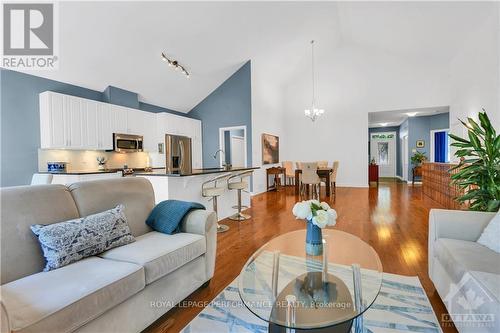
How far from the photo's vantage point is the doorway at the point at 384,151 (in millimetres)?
11477

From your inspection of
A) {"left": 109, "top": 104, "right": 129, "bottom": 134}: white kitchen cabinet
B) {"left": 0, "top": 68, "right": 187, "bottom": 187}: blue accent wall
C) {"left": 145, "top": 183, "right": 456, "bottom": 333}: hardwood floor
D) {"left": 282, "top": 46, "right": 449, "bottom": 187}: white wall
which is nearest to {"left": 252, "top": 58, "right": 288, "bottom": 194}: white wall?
{"left": 282, "top": 46, "right": 449, "bottom": 187}: white wall

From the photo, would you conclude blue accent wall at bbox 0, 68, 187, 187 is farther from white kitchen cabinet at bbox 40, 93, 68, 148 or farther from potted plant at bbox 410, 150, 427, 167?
potted plant at bbox 410, 150, 427, 167

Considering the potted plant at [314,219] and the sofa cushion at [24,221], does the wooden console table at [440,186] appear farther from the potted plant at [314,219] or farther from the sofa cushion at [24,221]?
the sofa cushion at [24,221]

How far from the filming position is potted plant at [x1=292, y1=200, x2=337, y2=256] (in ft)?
5.20

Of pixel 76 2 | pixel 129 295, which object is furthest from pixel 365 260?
pixel 76 2

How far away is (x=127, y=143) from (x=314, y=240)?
17.6 feet

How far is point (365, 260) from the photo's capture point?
1.71 metres

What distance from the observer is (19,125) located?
13.7ft

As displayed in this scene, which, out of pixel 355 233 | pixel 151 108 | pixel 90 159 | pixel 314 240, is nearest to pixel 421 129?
pixel 355 233

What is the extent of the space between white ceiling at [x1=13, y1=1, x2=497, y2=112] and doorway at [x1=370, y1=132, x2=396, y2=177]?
520cm

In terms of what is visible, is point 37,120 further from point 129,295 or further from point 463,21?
point 463,21

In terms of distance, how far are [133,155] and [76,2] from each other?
344 centimetres

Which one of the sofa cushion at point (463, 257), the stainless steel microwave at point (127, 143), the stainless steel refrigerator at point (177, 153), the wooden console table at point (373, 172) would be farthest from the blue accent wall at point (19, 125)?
the wooden console table at point (373, 172)

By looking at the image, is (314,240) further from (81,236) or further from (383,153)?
(383,153)
